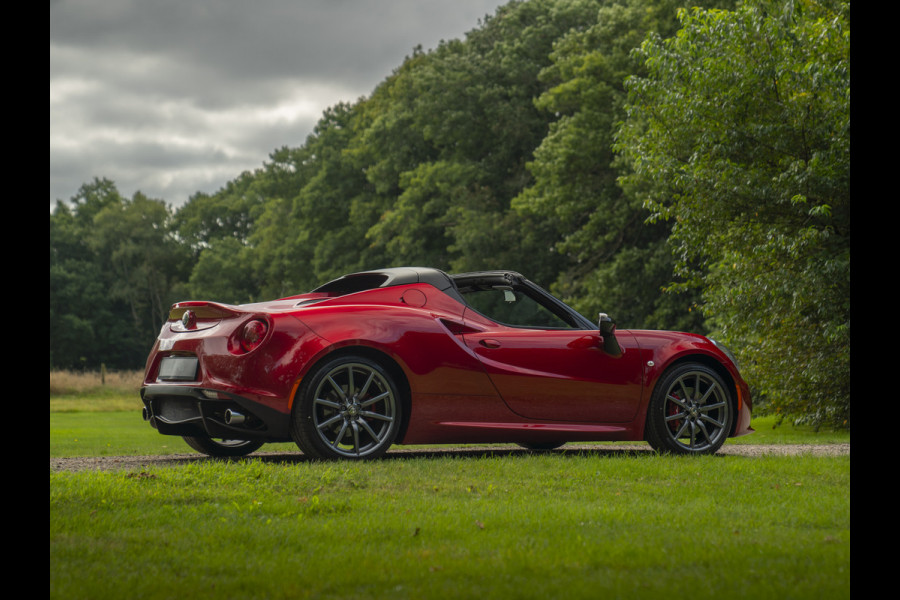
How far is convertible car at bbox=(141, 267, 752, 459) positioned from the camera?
7188mm

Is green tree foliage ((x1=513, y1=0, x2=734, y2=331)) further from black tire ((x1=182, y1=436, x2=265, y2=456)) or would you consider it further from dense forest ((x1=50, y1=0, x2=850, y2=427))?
black tire ((x1=182, y1=436, x2=265, y2=456))

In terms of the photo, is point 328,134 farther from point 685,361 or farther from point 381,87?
point 685,361

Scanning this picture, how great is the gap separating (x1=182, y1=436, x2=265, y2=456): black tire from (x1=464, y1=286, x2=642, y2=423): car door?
239 cm

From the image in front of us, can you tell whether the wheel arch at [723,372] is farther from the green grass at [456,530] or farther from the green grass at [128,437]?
the green grass at [128,437]

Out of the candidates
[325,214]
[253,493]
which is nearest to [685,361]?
[253,493]

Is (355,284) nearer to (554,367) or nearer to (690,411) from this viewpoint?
(554,367)

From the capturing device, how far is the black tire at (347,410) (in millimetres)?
7195

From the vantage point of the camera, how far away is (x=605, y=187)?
32.2 m

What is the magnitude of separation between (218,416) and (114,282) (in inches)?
2969

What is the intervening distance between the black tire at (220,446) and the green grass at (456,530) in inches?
55.3

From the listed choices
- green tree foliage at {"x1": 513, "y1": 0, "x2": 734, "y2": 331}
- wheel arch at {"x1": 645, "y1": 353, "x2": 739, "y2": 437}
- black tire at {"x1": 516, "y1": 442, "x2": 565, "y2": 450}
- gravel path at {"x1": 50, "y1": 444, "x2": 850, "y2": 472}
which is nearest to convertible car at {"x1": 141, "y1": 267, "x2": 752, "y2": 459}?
wheel arch at {"x1": 645, "y1": 353, "x2": 739, "y2": 437}

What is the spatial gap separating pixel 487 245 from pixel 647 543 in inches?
1255

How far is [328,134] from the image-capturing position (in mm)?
51875
